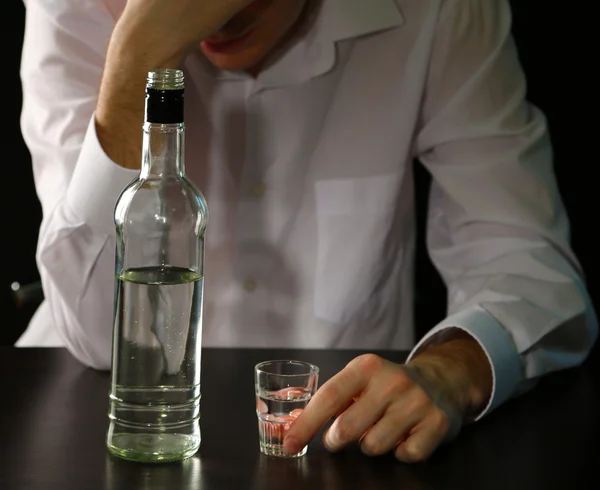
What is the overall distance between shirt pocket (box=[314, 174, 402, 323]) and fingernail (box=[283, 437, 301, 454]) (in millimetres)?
731

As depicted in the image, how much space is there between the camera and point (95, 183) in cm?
129

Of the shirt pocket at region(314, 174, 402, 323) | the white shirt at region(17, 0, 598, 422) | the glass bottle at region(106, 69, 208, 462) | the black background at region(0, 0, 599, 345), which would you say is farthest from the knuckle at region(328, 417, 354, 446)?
the black background at region(0, 0, 599, 345)

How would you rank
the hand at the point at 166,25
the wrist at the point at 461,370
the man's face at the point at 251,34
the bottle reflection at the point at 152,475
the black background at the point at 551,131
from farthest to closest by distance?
the black background at the point at 551,131 < the man's face at the point at 251,34 < the hand at the point at 166,25 < the wrist at the point at 461,370 < the bottle reflection at the point at 152,475

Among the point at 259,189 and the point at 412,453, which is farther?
the point at 259,189

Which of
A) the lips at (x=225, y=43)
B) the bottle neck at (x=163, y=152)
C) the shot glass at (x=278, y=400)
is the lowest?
the shot glass at (x=278, y=400)

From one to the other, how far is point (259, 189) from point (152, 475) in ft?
2.68

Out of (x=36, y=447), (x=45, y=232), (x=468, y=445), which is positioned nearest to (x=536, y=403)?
(x=468, y=445)

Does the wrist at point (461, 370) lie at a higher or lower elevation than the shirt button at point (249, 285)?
higher

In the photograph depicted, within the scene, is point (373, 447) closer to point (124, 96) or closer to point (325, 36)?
point (124, 96)

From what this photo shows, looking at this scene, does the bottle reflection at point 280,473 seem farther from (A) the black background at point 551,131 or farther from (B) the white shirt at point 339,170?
(A) the black background at point 551,131

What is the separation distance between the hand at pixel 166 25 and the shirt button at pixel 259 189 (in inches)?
15.7

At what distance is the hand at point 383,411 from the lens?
952mm

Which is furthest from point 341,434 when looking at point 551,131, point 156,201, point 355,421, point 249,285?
point 551,131

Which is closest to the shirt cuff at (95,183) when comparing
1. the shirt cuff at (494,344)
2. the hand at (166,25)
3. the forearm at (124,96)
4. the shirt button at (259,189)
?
the forearm at (124,96)
